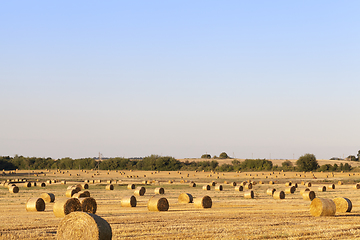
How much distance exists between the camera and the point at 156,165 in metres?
128

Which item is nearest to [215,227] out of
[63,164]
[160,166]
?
[160,166]

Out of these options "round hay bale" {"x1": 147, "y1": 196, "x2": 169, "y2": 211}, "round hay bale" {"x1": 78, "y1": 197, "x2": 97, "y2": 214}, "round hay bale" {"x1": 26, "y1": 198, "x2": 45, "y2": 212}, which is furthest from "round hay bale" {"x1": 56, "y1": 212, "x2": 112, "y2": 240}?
"round hay bale" {"x1": 26, "y1": 198, "x2": 45, "y2": 212}

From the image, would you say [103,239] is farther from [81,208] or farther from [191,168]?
[191,168]

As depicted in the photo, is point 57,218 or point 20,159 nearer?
point 57,218

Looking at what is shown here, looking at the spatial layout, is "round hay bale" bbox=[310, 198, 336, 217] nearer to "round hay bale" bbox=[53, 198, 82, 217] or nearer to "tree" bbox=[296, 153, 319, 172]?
"round hay bale" bbox=[53, 198, 82, 217]

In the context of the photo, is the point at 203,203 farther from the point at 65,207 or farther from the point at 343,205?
the point at 65,207

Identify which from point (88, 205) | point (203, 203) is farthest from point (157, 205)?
point (88, 205)

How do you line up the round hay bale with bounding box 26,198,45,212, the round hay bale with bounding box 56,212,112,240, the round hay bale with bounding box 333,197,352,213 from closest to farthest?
the round hay bale with bounding box 56,212,112,240 → the round hay bale with bounding box 333,197,352,213 → the round hay bale with bounding box 26,198,45,212

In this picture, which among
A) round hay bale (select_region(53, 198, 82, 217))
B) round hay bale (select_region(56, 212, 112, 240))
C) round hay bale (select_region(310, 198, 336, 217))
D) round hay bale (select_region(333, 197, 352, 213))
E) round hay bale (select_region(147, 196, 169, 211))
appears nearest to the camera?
round hay bale (select_region(56, 212, 112, 240))

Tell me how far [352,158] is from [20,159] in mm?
118859

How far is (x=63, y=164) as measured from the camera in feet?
470

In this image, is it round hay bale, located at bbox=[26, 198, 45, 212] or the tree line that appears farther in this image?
the tree line

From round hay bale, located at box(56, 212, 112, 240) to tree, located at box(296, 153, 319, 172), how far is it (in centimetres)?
10164

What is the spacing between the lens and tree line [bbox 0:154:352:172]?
114m
